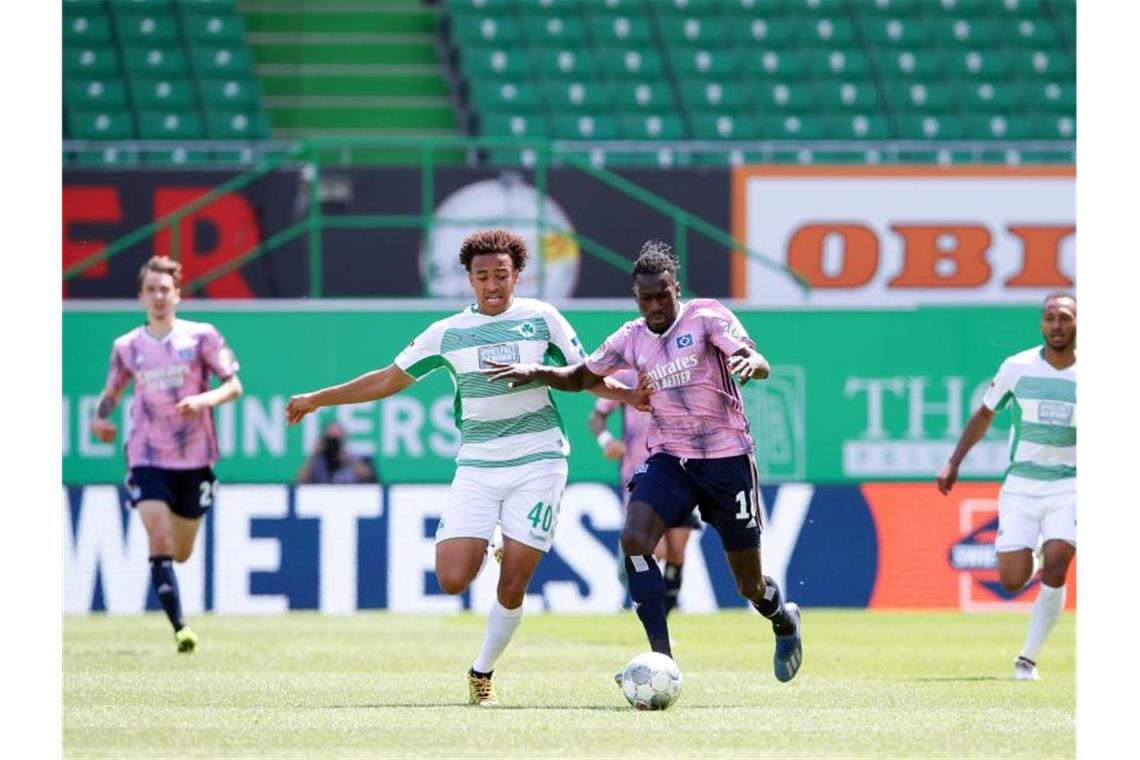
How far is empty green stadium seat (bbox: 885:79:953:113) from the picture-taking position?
27.1m

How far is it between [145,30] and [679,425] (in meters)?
17.0

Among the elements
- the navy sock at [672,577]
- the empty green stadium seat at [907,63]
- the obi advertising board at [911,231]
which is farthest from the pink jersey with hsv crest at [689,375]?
the empty green stadium seat at [907,63]

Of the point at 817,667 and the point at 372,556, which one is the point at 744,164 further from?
the point at 817,667

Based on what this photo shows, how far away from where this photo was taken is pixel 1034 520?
13.3 m

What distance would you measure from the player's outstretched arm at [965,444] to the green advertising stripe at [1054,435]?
296 millimetres

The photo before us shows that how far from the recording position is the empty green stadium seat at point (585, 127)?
85.9ft

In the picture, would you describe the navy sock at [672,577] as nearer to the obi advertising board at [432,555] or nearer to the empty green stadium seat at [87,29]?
the obi advertising board at [432,555]

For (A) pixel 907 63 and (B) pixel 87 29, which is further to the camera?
(A) pixel 907 63

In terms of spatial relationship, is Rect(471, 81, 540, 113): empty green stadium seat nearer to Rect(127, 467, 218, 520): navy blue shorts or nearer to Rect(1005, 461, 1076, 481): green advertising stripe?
Rect(127, 467, 218, 520): navy blue shorts

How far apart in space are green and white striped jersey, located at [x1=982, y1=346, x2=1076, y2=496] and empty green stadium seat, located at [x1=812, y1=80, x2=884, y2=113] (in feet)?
45.5

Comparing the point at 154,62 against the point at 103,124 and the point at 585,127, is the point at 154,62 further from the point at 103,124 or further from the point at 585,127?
the point at 585,127

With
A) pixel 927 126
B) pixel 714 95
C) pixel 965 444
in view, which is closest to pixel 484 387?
pixel 965 444

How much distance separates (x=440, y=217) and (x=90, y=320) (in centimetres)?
380
